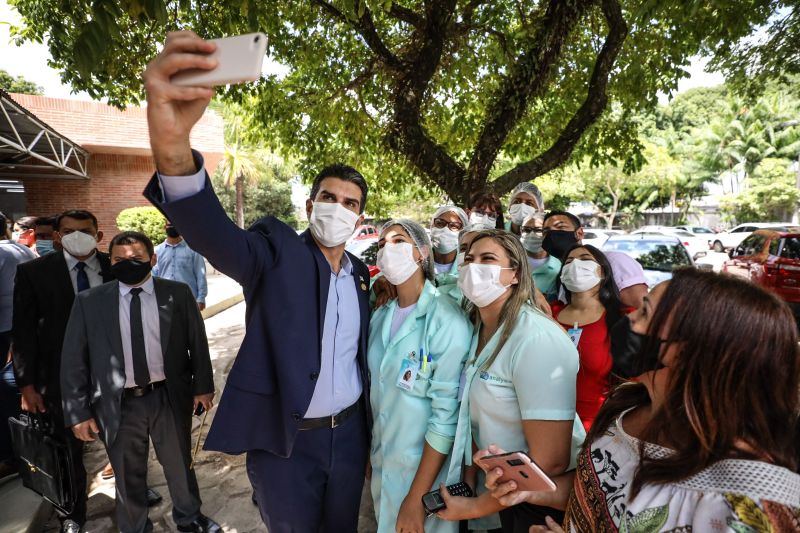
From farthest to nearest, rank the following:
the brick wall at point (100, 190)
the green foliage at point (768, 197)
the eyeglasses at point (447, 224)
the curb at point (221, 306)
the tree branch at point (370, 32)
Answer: the green foliage at point (768, 197) → the brick wall at point (100, 190) → the curb at point (221, 306) → the tree branch at point (370, 32) → the eyeglasses at point (447, 224)

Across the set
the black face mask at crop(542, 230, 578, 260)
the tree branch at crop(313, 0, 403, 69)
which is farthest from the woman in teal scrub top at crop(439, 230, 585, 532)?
the tree branch at crop(313, 0, 403, 69)

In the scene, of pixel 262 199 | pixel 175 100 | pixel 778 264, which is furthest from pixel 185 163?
pixel 262 199

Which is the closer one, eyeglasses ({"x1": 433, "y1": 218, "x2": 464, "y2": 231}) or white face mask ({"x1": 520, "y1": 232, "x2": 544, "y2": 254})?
eyeglasses ({"x1": 433, "y1": 218, "x2": 464, "y2": 231})

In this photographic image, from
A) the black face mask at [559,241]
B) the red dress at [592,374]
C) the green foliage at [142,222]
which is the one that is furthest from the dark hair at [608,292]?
the green foliage at [142,222]

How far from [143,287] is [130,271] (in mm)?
141

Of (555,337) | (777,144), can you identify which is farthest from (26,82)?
(777,144)

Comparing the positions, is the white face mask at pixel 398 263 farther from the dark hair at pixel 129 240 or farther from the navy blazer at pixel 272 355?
the dark hair at pixel 129 240

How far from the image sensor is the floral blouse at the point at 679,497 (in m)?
0.90

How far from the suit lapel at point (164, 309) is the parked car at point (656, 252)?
6410 mm

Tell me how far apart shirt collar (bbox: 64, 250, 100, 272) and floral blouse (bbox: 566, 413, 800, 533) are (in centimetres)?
351

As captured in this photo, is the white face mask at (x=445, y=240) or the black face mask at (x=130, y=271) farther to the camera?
the white face mask at (x=445, y=240)

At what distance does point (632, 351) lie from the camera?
124 centimetres

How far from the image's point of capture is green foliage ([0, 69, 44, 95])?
81.0ft

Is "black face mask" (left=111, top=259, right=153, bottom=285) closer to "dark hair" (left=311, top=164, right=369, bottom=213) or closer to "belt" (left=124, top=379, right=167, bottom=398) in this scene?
"belt" (left=124, top=379, right=167, bottom=398)
